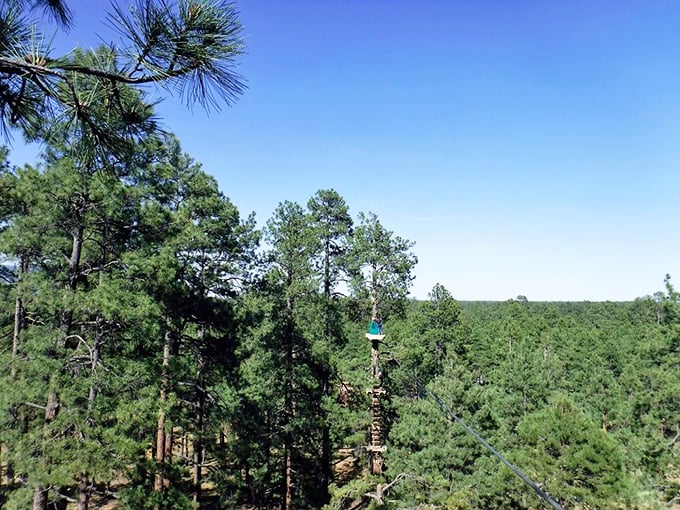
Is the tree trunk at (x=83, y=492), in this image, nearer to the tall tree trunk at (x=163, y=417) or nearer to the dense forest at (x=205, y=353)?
the dense forest at (x=205, y=353)

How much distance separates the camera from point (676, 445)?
14.7 metres

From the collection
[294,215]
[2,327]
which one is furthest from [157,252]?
[2,327]

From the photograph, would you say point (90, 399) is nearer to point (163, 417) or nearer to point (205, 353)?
point (163, 417)

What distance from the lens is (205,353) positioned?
11781 mm

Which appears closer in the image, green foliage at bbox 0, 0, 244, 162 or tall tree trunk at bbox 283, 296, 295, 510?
green foliage at bbox 0, 0, 244, 162

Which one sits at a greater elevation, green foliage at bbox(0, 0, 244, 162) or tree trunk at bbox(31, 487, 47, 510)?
green foliage at bbox(0, 0, 244, 162)

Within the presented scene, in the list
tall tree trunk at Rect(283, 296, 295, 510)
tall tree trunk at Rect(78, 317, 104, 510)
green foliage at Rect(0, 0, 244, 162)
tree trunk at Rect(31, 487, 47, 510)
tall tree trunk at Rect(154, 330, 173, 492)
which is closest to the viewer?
green foliage at Rect(0, 0, 244, 162)

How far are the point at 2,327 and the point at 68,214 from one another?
9.36m

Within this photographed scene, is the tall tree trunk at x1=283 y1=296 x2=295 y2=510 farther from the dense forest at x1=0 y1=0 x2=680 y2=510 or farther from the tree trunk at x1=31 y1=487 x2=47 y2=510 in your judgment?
the tree trunk at x1=31 y1=487 x2=47 y2=510

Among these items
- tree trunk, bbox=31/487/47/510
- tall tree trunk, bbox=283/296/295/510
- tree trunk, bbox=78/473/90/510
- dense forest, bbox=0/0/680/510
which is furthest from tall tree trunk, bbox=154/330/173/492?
tall tree trunk, bbox=283/296/295/510

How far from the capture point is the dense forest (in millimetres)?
3043

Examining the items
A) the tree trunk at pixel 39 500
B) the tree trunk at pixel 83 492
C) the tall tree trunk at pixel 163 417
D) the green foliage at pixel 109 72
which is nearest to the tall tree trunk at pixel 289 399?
the tall tree trunk at pixel 163 417

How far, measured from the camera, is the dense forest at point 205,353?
3.04 metres

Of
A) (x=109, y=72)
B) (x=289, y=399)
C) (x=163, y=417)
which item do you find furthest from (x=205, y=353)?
(x=109, y=72)
